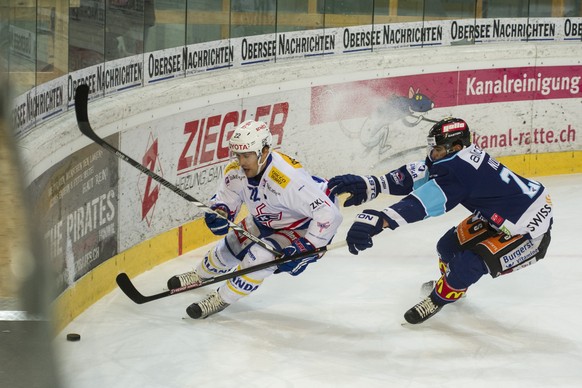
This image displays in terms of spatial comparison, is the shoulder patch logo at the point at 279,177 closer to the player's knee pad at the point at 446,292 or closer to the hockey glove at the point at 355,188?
the hockey glove at the point at 355,188

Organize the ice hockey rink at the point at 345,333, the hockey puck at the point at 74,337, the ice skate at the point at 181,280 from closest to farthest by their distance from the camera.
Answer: the ice hockey rink at the point at 345,333 → the hockey puck at the point at 74,337 → the ice skate at the point at 181,280

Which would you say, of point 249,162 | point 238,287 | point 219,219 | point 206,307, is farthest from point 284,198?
point 206,307

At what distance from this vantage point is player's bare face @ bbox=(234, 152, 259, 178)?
4.10m

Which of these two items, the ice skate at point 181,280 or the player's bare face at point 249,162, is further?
the ice skate at point 181,280

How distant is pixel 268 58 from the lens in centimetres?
604

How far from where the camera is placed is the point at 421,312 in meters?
4.25

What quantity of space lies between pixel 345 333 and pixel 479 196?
0.84m

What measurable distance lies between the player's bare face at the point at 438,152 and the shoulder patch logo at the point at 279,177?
0.64 metres

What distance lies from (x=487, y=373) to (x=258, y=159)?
1.32 metres

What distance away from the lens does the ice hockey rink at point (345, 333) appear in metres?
3.63

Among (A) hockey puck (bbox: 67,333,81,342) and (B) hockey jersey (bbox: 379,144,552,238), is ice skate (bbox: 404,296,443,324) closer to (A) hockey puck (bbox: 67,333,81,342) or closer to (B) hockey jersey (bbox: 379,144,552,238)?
(B) hockey jersey (bbox: 379,144,552,238)

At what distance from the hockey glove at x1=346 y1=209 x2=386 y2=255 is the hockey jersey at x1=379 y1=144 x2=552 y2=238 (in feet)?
0.18

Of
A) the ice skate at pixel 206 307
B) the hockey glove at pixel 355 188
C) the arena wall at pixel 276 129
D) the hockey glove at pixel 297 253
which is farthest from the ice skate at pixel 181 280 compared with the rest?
the hockey glove at pixel 355 188

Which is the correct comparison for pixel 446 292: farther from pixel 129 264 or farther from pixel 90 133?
pixel 90 133
